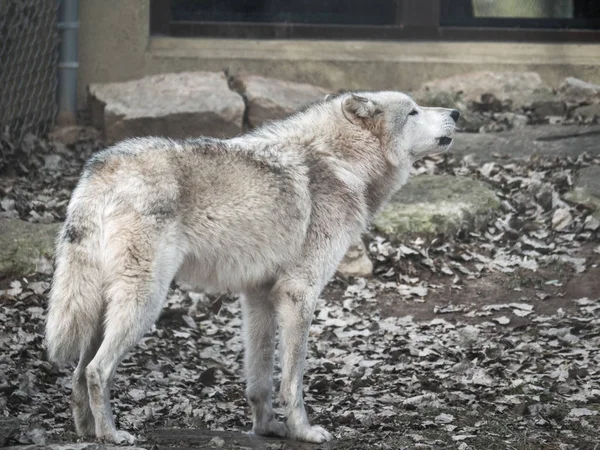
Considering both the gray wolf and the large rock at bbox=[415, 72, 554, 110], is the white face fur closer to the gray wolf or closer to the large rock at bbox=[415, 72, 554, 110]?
the gray wolf

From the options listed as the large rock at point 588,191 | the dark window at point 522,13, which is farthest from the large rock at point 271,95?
the large rock at point 588,191

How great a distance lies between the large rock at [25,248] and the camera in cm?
745

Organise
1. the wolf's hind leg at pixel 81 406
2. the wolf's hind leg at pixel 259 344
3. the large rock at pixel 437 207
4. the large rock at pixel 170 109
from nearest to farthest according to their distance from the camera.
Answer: the wolf's hind leg at pixel 81 406 < the wolf's hind leg at pixel 259 344 < the large rock at pixel 437 207 < the large rock at pixel 170 109

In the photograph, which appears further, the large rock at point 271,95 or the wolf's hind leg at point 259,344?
the large rock at point 271,95

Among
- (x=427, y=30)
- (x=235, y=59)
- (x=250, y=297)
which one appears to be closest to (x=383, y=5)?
(x=427, y=30)

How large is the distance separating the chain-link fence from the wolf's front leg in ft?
17.2

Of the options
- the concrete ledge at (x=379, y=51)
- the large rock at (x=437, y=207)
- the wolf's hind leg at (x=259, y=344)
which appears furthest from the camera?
the concrete ledge at (x=379, y=51)

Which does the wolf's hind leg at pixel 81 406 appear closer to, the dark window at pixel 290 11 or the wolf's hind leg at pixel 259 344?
the wolf's hind leg at pixel 259 344

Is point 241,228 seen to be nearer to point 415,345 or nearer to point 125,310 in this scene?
point 125,310

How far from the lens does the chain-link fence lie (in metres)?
9.83

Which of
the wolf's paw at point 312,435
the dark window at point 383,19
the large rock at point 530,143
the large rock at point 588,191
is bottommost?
the wolf's paw at point 312,435

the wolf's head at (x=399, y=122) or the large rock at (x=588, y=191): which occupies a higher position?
the wolf's head at (x=399, y=122)

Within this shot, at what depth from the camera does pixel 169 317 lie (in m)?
7.38

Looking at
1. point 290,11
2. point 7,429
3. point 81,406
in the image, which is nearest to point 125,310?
point 81,406
